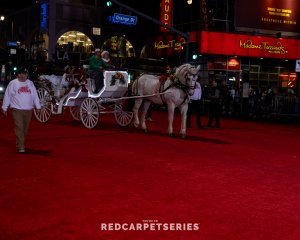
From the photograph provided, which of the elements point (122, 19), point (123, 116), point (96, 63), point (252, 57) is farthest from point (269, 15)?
point (96, 63)

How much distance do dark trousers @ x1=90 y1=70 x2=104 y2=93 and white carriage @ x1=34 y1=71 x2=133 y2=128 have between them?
0.48 ft

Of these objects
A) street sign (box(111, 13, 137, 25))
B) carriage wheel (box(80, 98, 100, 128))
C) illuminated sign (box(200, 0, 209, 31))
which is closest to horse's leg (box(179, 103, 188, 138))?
carriage wheel (box(80, 98, 100, 128))

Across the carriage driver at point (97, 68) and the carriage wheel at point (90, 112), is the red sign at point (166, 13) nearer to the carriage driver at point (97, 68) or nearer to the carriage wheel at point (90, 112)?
the carriage driver at point (97, 68)

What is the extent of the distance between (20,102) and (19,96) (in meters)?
0.13

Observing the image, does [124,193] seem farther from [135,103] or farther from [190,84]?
[135,103]

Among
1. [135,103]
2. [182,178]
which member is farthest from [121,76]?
[182,178]

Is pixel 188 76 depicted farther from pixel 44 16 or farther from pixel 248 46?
pixel 44 16

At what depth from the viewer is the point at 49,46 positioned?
47406 mm

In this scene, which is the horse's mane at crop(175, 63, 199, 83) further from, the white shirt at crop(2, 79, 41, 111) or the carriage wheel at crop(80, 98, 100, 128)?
the white shirt at crop(2, 79, 41, 111)

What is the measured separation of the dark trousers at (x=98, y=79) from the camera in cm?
1591

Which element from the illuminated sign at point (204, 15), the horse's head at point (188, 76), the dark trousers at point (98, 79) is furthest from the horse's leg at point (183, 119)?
the illuminated sign at point (204, 15)

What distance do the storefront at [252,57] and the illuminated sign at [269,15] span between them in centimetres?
223

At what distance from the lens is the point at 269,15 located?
41062mm

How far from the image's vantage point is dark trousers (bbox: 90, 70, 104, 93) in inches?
626
